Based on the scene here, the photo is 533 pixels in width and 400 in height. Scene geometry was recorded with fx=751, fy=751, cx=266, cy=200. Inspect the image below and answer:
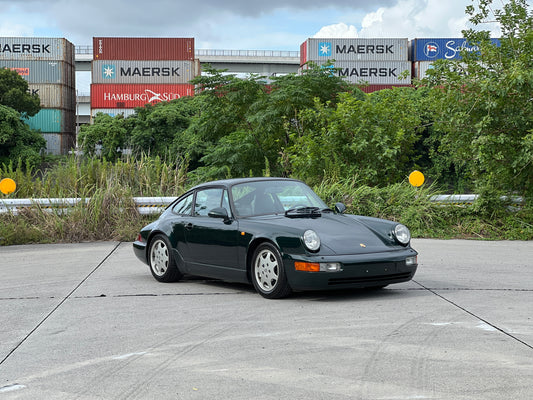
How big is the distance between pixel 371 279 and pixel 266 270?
40.6 inches

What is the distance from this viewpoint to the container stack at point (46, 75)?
71.4m

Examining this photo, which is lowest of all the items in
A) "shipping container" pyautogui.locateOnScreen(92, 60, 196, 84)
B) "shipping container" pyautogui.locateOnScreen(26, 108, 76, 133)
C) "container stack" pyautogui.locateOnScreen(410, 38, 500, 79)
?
"shipping container" pyautogui.locateOnScreen(26, 108, 76, 133)

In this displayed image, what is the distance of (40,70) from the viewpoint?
71875mm

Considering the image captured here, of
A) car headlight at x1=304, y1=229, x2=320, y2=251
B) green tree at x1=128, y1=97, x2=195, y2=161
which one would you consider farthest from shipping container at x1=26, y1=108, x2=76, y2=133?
car headlight at x1=304, y1=229, x2=320, y2=251

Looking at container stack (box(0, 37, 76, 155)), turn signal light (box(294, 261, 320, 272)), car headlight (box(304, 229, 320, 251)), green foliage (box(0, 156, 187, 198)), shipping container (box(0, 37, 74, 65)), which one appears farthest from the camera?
shipping container (box(0, 37, 74, 65))

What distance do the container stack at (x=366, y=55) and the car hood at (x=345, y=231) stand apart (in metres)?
63.4

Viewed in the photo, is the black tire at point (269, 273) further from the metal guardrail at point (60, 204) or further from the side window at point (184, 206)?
the metal guardrail at point (60, 204)

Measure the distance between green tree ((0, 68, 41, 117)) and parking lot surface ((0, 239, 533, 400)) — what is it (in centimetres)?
5691

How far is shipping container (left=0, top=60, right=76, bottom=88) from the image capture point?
71.4 metres

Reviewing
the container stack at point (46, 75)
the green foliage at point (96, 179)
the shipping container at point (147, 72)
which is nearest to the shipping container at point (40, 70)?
the container stack at point (46, 75)

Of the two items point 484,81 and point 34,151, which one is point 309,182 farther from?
point 34,151

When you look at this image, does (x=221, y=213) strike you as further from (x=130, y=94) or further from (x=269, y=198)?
(x=130, y=94)

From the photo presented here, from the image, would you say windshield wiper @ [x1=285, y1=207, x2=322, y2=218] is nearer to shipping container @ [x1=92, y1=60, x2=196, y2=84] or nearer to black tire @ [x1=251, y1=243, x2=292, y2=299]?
black tire @ [x1=251, y1=243, x2=292, y2=299]

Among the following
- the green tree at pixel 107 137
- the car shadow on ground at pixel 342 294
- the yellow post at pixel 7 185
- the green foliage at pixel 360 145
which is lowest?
the car shadow on ground at pixel 342 294
